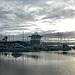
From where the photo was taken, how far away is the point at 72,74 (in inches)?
850


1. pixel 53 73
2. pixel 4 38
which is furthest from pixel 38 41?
pixel 53 73

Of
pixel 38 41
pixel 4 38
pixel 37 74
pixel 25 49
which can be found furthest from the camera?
pixel 38 41

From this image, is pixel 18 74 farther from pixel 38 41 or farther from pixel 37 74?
pixel 38 41

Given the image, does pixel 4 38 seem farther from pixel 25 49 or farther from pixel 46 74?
pixel 46 74

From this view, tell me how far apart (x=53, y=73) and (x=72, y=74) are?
2755mm

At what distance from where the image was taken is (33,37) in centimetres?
16038

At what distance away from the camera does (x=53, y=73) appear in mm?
22703

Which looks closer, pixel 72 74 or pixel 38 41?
pixel 72 74

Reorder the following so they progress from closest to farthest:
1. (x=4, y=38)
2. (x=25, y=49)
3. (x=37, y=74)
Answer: (x=37, y=74) < (x=25, y=49) < (x=4, y=38)

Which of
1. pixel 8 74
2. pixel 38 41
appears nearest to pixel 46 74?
pixel 8 74

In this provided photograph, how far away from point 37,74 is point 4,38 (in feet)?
353

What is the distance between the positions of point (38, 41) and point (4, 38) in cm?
4076

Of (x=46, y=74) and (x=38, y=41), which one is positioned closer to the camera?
(x=46, y=74)

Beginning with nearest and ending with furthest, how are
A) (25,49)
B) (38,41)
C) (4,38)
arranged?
(25,49) → (4,38) → (38,41)
